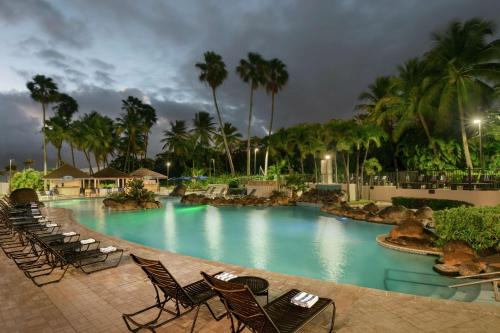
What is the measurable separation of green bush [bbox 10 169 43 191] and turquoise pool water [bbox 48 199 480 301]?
15.2m

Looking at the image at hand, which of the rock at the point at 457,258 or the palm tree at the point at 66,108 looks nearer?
the rock at the point at 457,258

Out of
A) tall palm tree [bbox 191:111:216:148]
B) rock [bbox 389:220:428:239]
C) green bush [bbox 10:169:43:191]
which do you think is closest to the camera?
rock [bbox 389:220:428:239]

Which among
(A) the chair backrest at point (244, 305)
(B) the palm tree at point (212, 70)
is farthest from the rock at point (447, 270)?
(B) the palm tree at point (212, 70)

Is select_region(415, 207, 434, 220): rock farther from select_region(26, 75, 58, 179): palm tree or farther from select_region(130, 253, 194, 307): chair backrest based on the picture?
select_region(26, 75, 58, 179): palm tree

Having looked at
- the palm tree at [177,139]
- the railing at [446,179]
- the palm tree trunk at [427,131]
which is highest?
the palm tree at [177,139]

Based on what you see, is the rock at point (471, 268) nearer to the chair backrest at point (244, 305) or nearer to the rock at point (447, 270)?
the rock at point (447, 270)

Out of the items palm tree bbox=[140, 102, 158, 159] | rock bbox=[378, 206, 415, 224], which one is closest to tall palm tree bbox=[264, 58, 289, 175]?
palm tree bbox=[140, 102, 158, 159]

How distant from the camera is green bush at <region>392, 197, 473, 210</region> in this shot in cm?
1381

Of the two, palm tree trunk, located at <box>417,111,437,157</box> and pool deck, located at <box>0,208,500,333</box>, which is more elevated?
palm tree trunk, located at <box>417,111,437,157</box>

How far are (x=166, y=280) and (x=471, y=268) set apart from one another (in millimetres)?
6389

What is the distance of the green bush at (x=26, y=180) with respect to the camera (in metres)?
27.4

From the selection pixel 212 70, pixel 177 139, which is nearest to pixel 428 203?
pixel 212 70

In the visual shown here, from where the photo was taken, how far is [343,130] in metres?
20.9

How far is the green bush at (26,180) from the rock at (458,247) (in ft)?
106
